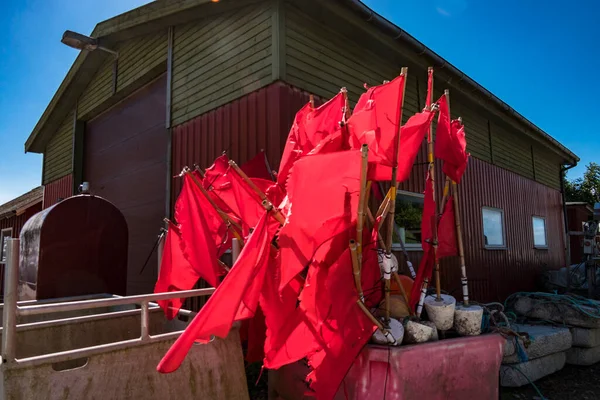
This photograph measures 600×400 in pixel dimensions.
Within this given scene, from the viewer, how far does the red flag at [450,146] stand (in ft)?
14.2

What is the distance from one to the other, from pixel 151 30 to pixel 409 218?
20.7 ft

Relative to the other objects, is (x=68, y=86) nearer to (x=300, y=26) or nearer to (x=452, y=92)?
(x=300, y=26)

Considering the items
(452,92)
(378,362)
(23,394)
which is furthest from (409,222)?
(23,394)

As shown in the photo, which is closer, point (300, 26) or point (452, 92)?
point (300, 26)

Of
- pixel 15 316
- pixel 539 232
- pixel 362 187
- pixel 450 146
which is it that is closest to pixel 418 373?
pixel 362 187

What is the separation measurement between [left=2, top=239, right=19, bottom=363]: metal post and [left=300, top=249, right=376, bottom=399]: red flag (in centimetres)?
187

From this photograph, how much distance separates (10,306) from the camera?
2570mm

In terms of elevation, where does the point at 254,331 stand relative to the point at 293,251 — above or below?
below

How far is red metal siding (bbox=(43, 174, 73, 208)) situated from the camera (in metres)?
11.3

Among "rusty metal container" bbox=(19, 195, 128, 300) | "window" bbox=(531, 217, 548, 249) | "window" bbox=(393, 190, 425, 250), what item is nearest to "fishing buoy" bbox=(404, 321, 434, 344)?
"window" bbox=(393, 190, 425, 250)

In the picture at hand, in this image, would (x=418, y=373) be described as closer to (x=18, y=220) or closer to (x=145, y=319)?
(x=145, y=319)

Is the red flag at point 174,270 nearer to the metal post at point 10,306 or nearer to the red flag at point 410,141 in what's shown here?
the metal post at point 10,306

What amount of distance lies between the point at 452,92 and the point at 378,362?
766cm

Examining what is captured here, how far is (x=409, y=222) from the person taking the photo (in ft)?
25.1
